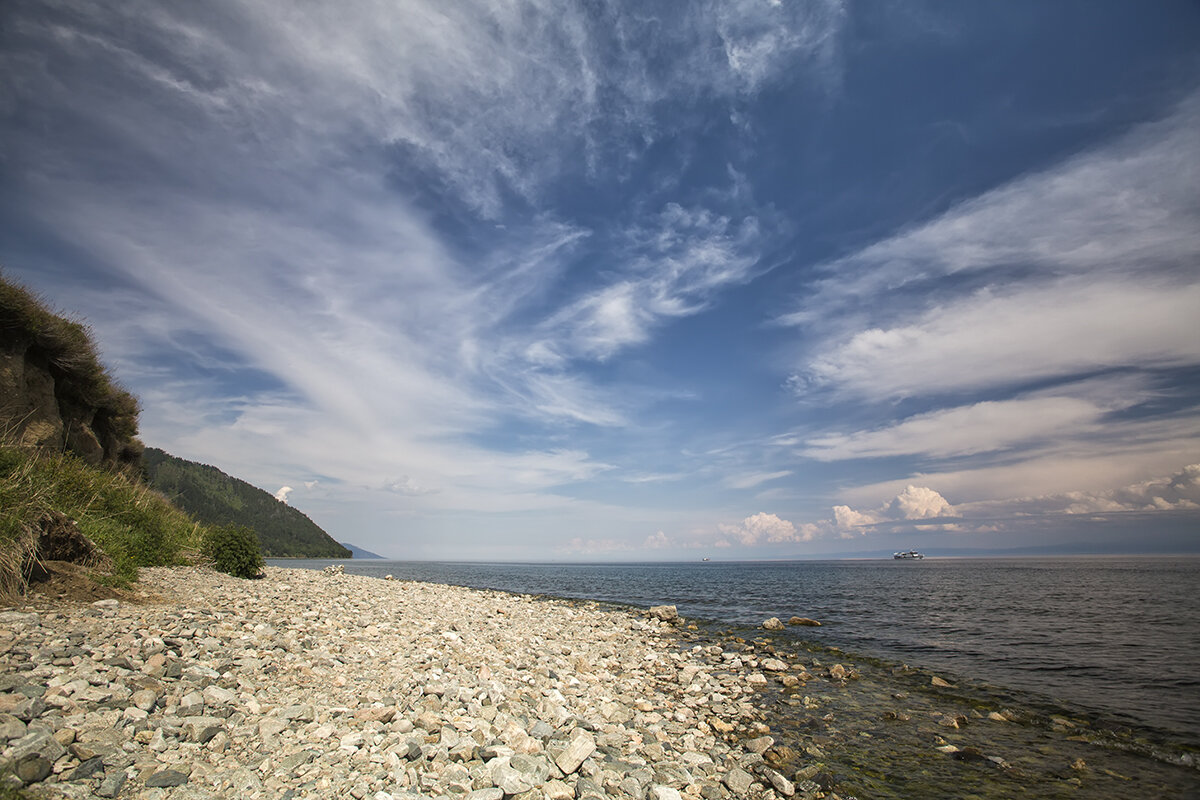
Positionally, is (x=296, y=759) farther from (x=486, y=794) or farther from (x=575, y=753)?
(x=575, y=753)

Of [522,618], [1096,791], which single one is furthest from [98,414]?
[1096,791]

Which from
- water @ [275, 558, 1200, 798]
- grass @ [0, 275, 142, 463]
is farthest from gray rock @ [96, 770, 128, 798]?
grass @ [0, 275, 142, 463]

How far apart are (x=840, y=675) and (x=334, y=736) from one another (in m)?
16.3

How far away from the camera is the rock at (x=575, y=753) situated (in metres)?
7.91

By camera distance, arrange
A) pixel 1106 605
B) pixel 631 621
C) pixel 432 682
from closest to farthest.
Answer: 1. pixel 432 682
2. pixel 631 621
3. pixel 1106 605

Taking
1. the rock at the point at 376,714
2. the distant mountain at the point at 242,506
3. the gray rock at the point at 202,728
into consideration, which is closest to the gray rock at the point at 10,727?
the gray rock at the point at 202,728

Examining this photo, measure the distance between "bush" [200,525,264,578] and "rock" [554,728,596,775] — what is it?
20012mm

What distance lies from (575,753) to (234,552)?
21.8 metres

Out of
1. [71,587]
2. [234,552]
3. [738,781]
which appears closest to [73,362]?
[234,552]

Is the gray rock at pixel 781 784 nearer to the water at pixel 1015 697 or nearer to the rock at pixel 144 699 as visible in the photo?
the water at pixel 1015 697

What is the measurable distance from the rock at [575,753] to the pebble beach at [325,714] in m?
0.03

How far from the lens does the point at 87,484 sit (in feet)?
52.7

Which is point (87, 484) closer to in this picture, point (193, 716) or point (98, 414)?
point (193, 716)

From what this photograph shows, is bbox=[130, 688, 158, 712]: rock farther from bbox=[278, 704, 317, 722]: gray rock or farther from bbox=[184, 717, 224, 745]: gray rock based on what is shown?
bbox=[278, 704, 317, 722]: gray rock
